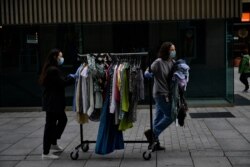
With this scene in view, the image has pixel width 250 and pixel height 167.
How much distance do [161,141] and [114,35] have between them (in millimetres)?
5730

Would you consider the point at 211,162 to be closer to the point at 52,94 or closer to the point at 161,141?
the point at 161,141

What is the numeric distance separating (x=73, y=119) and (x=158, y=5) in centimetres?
412

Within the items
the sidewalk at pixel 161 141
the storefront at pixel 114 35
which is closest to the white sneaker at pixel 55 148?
the sidewalk at pixel 161 141

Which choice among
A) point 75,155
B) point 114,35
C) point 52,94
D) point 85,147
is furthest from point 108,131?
point 114,35

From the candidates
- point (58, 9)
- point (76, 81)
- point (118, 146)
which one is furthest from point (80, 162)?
point (58, 9)

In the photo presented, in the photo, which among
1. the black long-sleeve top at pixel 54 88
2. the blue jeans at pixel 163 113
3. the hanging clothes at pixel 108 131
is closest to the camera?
the hanging clothes at pixel 108 131

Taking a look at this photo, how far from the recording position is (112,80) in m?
8.02

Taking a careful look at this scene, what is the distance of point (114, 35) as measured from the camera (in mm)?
14656

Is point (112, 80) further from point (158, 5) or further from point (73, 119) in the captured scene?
point (158, 5)

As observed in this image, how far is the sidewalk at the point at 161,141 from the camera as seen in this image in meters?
7.87

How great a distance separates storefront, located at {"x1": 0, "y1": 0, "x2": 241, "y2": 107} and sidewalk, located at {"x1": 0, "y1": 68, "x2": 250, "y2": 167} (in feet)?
6.79

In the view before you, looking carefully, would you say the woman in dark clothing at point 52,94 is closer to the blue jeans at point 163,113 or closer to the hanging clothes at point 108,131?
the hanging clothes at point 108,131

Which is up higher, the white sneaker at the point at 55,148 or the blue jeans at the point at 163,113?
the blue jeans at the point at 163,113

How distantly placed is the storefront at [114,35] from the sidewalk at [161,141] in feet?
6.79
